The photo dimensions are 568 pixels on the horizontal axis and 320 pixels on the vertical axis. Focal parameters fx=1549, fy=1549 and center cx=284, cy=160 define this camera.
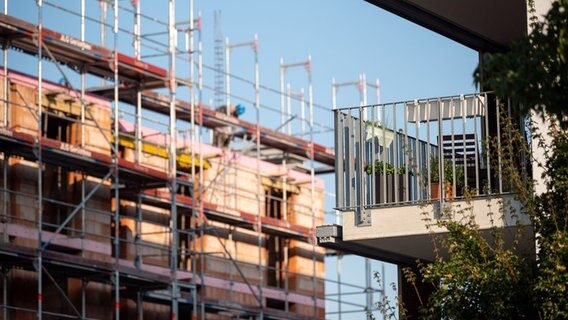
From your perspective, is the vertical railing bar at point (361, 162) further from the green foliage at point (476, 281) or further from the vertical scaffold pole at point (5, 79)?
the vertical scaffold pole at point (5, 79)

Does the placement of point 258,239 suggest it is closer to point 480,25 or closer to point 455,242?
point 480,25

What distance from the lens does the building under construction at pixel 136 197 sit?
32812 mm

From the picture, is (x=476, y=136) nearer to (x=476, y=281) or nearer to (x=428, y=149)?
(x=428, y=149)

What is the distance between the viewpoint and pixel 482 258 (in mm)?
10945

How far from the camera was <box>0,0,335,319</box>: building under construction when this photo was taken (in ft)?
108

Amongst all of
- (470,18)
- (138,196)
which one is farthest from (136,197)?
(470,18)

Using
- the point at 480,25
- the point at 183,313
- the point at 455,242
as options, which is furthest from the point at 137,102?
the point at 455,242

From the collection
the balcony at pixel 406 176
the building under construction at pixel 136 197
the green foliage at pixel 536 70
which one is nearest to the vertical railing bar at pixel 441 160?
the balcony at pixel 406 176

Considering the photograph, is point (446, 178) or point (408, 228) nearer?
point (408, 228)

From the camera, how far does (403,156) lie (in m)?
14.4

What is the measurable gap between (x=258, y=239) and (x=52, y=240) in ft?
39.4

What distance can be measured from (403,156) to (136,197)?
23.7 metres

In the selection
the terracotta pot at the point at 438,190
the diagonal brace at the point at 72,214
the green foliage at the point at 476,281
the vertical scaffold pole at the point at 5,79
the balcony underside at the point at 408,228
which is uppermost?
the vertical scaffold pole at the point at 5,79

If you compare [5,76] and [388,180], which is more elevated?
[5,76]
